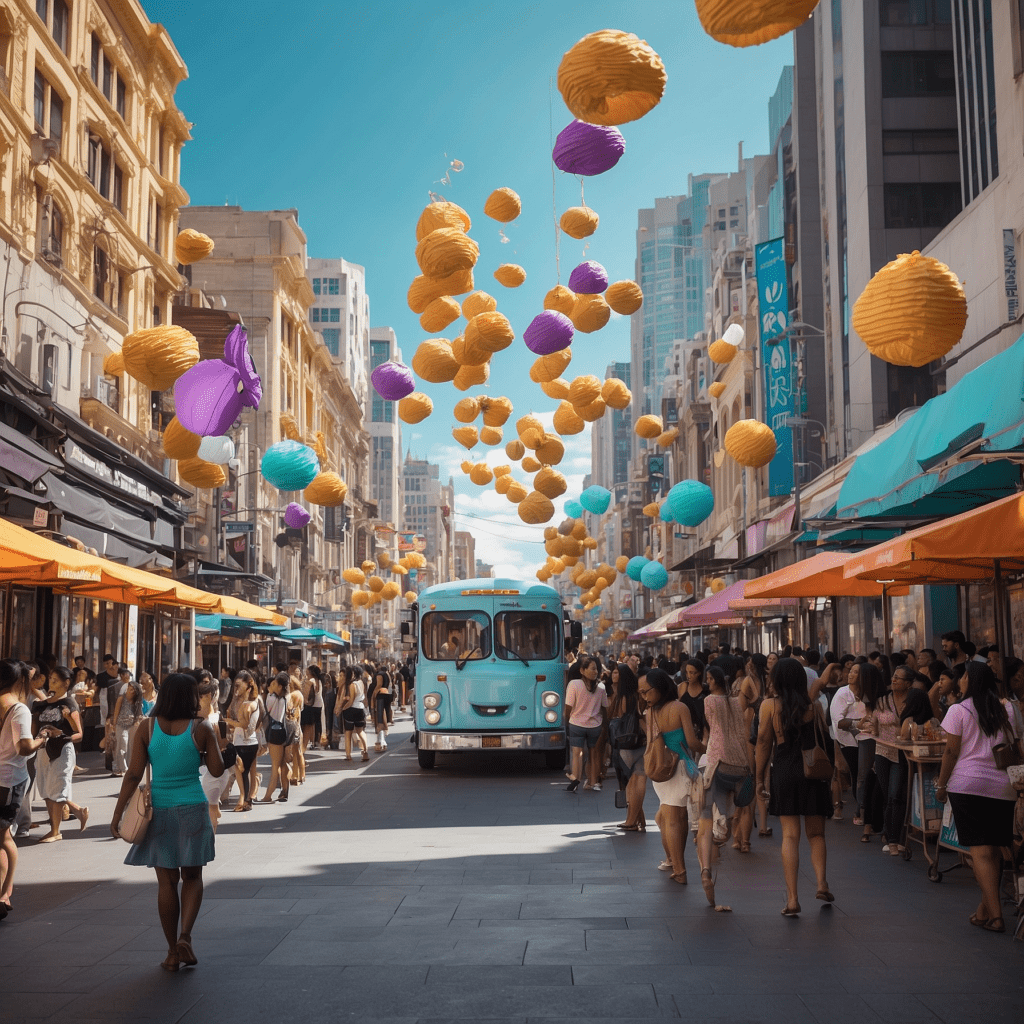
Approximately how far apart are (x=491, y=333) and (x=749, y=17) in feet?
30.7

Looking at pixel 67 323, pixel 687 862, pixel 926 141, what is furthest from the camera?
pixel 926 141

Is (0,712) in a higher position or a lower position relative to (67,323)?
lower

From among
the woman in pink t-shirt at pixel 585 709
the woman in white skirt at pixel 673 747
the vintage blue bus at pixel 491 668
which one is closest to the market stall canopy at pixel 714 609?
the vintage blue bus at pixel 491 668

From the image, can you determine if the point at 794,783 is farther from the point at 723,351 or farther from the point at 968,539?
the point at 723,351

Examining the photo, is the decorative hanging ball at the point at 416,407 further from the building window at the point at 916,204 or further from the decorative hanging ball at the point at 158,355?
the building window at the point at 916,204

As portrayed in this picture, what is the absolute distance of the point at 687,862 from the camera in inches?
442

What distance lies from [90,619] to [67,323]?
266 inches

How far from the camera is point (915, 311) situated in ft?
35.7

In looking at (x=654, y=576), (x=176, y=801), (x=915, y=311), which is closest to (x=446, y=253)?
(x=915, y=311)

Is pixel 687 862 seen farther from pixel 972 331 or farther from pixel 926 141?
pixel 926 141

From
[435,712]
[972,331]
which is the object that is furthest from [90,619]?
[972,331]

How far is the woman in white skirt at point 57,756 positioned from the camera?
12562 millimetres

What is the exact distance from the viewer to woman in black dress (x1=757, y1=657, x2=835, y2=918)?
8.67 meters

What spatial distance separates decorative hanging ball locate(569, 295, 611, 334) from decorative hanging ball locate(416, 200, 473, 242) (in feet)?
7.67
